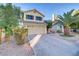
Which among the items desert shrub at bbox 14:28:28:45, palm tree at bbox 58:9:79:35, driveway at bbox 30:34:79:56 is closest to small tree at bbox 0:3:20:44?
desert shrub at bbox 14:28:28:45

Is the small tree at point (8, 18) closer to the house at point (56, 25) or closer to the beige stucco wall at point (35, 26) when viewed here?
the beige stucco wall at point (35, 26)

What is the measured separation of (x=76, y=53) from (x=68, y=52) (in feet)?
0.28

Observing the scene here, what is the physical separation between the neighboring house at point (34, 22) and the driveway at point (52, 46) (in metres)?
0.07

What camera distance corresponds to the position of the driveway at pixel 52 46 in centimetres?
176

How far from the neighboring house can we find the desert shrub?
0.06 metres

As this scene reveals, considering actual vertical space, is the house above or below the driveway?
above

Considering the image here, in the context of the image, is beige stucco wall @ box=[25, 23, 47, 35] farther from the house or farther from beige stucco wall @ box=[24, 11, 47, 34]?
the house

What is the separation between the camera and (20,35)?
5.89 ft

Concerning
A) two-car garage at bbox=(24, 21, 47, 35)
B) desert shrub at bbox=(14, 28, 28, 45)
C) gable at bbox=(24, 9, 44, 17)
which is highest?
gable at bbox=(24, 9, 44, 17)

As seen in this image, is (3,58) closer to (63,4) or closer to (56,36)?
(56,36)

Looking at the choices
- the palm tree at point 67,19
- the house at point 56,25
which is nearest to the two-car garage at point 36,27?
the house at point 56,25

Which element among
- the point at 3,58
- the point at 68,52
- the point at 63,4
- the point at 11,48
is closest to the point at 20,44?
the point at 11,48

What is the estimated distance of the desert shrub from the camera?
70.4 inches

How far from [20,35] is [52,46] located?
38 cm
